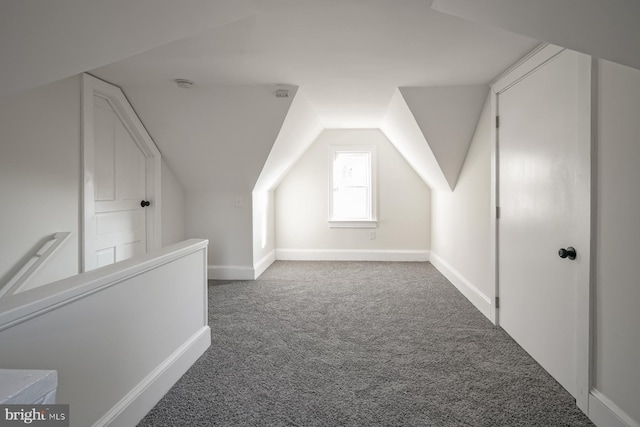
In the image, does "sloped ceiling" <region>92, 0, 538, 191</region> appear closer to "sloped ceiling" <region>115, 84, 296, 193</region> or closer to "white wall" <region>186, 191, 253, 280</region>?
"sloped ceiling" <region>115, 84, 296, 193</region>

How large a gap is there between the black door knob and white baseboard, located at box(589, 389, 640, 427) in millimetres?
656

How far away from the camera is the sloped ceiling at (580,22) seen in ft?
4.05

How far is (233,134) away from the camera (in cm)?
396

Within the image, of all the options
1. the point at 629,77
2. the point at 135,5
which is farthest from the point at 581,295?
the point at 135,5

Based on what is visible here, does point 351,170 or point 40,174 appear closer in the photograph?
point 40,174

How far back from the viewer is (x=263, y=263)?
5.14 meters

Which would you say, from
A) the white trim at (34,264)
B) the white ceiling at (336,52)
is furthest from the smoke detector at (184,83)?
the white trim at (34,264)

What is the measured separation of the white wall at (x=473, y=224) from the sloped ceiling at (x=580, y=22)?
5.69ft

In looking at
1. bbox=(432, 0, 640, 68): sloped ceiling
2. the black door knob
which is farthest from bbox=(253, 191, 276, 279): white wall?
bbox=(432, 0, 640, 68): sloped ceiling

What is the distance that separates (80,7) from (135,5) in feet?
0.75

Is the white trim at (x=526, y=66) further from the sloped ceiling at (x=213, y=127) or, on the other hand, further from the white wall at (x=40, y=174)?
the white wall at (x=40, y=174)

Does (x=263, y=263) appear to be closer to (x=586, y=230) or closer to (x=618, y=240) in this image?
(x=586, y=230)

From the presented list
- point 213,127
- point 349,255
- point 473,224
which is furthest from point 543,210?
A: point 349,255

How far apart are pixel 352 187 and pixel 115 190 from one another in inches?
139
